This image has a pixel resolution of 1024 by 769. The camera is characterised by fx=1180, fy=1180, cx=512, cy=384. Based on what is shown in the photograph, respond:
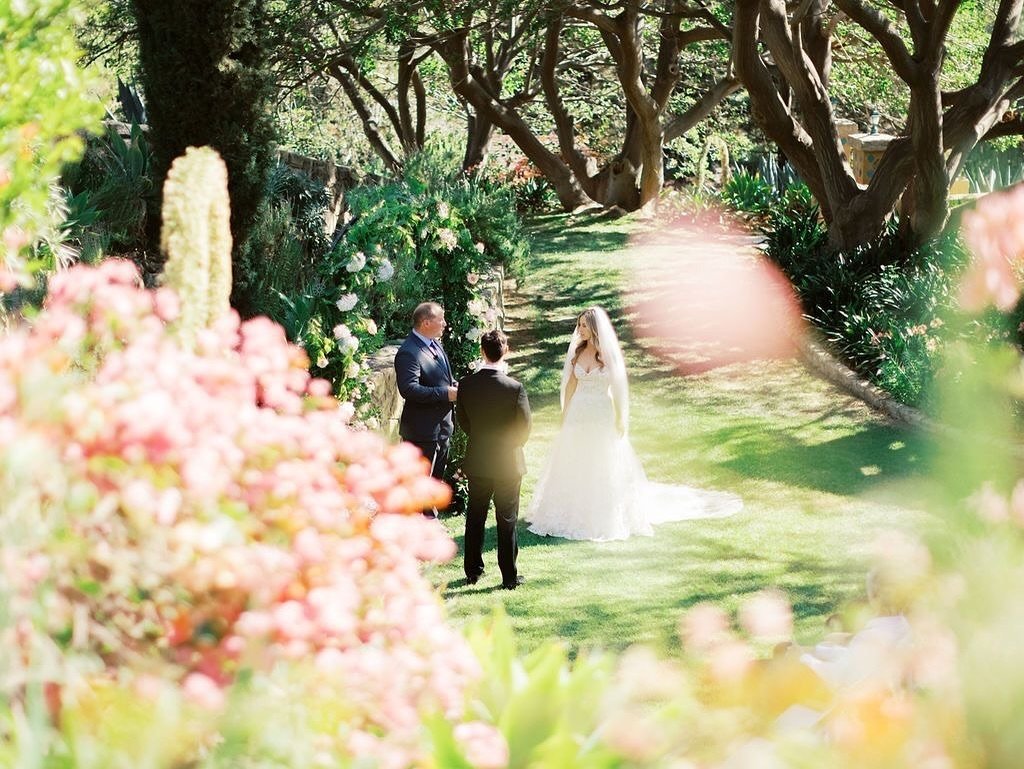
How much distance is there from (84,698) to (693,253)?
20.4m

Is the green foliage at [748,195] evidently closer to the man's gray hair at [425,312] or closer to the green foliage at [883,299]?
the green foliage at [883,299]

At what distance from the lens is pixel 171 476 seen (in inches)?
85.3

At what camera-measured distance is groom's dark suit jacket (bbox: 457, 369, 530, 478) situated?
797 cm

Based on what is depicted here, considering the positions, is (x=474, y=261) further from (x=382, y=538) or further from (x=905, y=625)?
(x=382, y=538)

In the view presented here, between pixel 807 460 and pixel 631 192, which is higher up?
pixel 631 192

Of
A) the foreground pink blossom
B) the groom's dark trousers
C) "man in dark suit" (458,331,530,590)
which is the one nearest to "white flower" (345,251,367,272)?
"man in dark suit" (458,331,530,590)

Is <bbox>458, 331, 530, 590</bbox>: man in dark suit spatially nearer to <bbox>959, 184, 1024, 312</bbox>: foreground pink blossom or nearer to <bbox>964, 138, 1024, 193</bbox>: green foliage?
<bbox>959, 184, 1024, 312</bbox>: foreground pink blossom

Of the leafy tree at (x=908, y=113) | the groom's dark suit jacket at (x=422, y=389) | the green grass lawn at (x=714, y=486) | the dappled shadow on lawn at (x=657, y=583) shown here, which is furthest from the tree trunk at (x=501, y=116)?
the dappled shadow on lawn at (x=657, y=583)

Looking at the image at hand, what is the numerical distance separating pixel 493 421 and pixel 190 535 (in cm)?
600

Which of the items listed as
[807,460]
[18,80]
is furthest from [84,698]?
[807,460]

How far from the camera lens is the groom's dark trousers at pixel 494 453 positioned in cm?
798

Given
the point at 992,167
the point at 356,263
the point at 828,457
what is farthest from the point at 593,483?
the point at 992,167

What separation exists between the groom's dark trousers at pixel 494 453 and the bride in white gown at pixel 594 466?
136cm

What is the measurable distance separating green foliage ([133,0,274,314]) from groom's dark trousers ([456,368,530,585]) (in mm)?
3377
